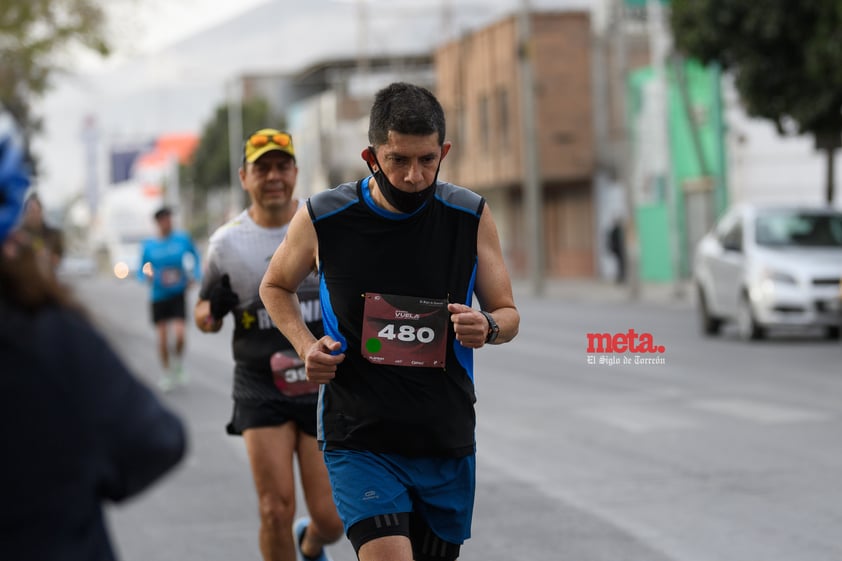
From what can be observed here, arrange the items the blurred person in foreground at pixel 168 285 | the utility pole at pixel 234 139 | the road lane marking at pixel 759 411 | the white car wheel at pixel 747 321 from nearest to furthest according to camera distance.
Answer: the road lane marking at pixel 759 411, the blurred person in foreground at pixel 168 285, the white car wheel at pixel 747 321, the utility pole at pixel 234 139

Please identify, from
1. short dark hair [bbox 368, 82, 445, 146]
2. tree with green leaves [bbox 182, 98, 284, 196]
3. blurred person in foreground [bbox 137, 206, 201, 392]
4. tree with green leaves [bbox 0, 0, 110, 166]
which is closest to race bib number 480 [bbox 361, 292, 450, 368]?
short dark hair [bbox 368, 82, 445, 146]

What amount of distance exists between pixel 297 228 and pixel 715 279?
54.7 feet

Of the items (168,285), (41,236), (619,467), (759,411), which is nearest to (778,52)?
(168,285)

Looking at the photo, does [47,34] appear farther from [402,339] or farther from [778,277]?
[402,339]

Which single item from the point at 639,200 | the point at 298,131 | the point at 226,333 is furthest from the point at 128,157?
the point at 226,333

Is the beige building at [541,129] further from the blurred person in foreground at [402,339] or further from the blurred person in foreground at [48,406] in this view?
the blurred person in foreground at [48,406]

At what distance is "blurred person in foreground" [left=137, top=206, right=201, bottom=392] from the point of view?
1716 cm

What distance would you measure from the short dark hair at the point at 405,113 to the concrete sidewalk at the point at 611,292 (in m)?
25.6

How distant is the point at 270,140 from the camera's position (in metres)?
6.79

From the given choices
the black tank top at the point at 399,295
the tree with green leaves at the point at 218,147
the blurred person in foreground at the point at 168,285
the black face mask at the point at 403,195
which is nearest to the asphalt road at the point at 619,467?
the blurred person in foreground at the point at 168,285

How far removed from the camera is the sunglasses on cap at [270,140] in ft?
22.2

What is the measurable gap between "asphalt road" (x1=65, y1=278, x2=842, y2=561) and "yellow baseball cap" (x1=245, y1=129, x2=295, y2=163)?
3.43ft

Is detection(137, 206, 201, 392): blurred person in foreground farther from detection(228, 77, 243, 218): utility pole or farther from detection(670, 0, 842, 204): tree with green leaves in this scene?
detection(228, 77, 243, 218): utility pole

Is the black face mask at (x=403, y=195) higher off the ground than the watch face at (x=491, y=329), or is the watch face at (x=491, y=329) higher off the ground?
the black face mask at (x=403, y=195)
